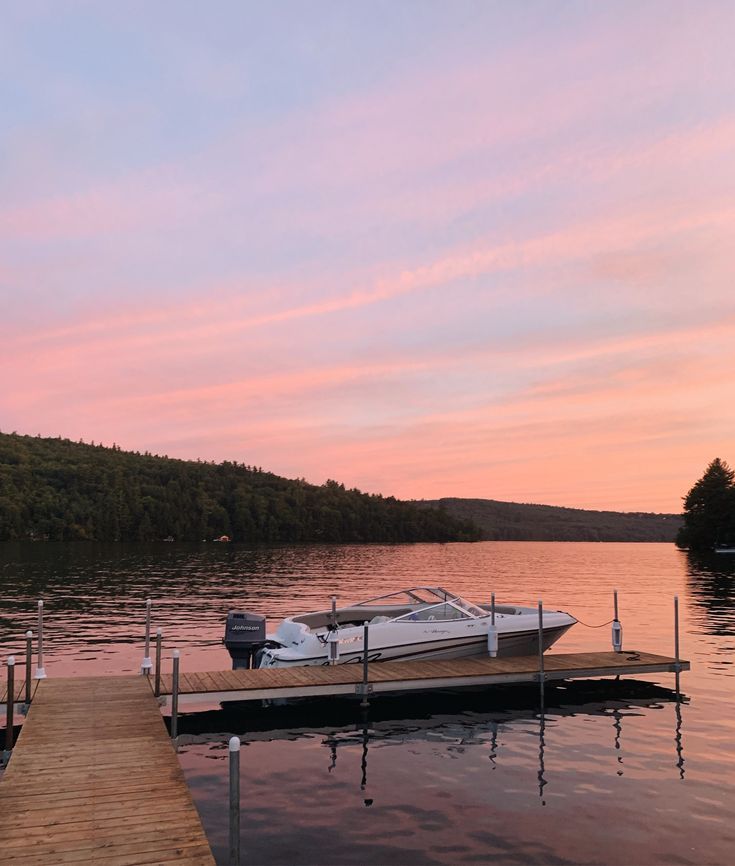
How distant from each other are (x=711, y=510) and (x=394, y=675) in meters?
136

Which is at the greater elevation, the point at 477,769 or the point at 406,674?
the point at 406,674

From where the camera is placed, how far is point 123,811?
32.8ft

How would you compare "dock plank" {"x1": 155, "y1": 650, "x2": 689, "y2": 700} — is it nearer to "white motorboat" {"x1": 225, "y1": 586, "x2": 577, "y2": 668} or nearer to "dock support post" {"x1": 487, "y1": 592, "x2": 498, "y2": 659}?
"dock support post" {"x1": 487, "y1": 592, "x2": 498, "y2": 659}

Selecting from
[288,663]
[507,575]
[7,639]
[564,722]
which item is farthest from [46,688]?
[507,575]

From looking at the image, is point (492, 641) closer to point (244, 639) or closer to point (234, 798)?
point (244, 639)

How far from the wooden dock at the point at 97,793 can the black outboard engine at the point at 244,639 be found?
5749 millimetres

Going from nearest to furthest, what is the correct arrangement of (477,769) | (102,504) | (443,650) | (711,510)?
(477,769) → (443,650) → (711,510) → (102,504)

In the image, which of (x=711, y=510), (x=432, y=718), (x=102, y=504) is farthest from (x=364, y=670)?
(x=102, y=504)

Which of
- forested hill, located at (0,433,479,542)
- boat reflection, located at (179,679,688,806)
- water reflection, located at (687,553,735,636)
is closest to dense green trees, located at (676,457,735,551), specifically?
water reflection, located at (687,553,735,636)

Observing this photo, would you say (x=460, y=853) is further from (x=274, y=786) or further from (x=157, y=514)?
(x=157, y=514)

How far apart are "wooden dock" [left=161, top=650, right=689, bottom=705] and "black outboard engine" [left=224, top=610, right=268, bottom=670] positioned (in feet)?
5.52

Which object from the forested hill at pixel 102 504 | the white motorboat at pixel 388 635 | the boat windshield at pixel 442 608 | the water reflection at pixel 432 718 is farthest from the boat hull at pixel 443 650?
the forested hill at pixel 102 504

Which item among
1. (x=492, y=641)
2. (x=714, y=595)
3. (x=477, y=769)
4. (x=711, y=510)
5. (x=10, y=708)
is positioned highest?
(x=711, y=510)

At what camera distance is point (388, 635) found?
69.5 ft
